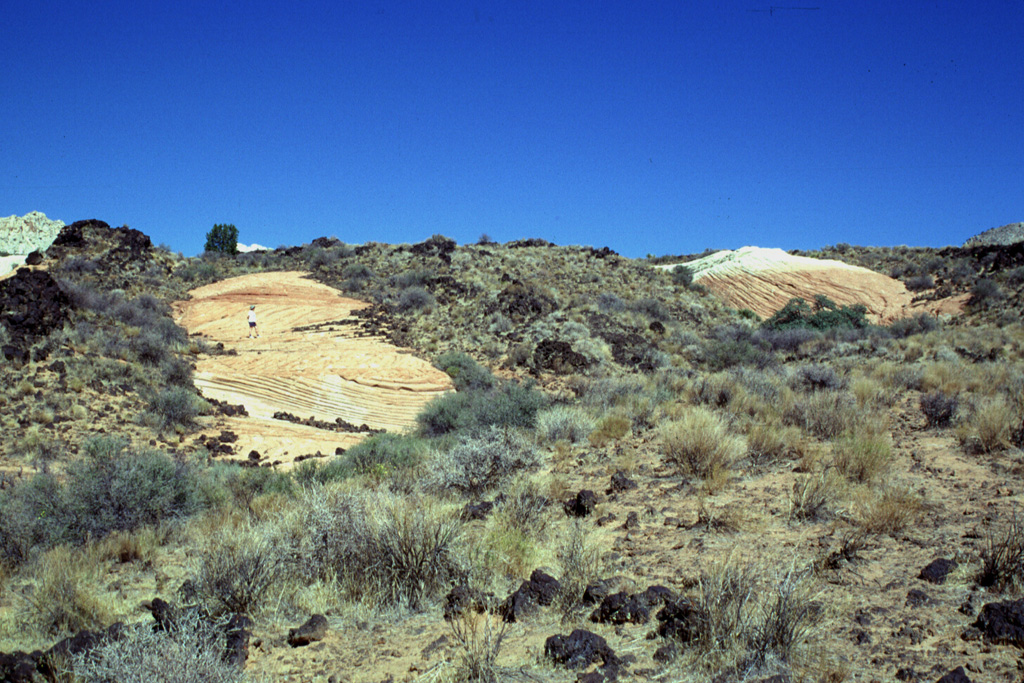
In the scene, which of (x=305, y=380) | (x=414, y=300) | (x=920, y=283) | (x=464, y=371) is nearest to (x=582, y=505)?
(x=305, y=380)

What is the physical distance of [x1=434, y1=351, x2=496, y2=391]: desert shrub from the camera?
51.9ft

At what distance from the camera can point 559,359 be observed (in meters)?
17.9

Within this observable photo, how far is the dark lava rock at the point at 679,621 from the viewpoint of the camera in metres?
3.04

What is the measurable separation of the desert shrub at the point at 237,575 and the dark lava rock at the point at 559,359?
1380cm

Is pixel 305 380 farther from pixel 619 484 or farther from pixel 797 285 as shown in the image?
pixel 797 285

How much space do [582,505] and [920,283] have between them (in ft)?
89.8

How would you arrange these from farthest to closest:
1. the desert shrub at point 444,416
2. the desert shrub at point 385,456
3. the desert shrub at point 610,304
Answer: the desert shrub at point 610,304 → the desert shrub at point 444,416 → the desert shrub at point 385,456

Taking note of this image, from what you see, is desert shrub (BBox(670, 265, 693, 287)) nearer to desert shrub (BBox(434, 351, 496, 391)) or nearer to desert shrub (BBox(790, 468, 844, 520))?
desert shrub (BBox(434, 351, 496, 391))

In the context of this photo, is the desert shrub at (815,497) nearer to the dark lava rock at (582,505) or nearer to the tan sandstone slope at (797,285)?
the dark lava rock at (582,505)

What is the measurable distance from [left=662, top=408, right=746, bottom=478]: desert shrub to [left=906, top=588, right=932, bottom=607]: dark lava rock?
95.4 inches

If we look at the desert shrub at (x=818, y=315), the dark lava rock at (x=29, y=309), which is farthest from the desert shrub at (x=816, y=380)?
the dark lava rock at (x=29, y=309)

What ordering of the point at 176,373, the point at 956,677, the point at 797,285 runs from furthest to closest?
the point at 797,285 → the point at 176,373 → the point at 956,677

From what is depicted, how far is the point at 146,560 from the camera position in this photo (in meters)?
5.01

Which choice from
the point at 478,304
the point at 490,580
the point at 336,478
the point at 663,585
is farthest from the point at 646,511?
the point at 478,304
